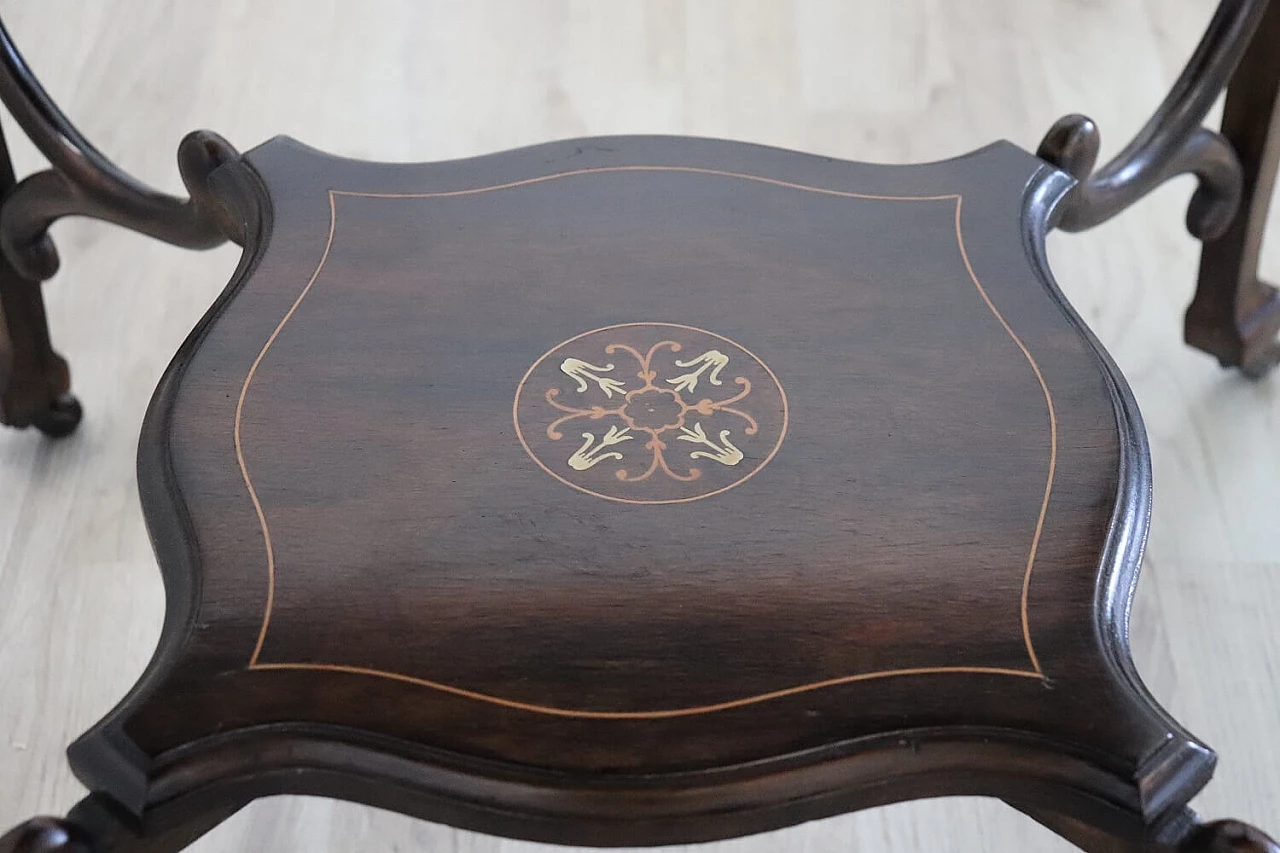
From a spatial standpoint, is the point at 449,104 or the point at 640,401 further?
the point at 449,104

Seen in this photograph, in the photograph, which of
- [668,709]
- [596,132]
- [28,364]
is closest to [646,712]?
[668,709]

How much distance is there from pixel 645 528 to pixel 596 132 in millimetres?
948

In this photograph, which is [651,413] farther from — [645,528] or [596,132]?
[596,132]

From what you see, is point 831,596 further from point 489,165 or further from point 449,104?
point 449,104

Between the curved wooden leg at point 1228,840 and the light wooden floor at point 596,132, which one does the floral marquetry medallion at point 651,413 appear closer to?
the curved wooden leg at point 1228,840

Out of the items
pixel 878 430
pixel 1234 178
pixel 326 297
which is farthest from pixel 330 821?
pixel 1234 178

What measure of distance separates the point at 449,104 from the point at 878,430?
0.99m

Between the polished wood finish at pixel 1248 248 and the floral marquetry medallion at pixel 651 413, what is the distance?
0.53 metres

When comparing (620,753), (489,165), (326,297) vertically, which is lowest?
(620,753)

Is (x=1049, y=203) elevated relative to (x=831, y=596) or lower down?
elevated

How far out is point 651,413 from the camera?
2.27 ft

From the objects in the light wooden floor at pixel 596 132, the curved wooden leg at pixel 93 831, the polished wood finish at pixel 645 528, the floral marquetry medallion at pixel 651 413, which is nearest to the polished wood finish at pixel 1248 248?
the light wooden floor at pixel 596 132

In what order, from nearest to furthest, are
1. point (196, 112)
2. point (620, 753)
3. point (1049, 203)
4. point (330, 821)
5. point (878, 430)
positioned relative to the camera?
point (620, 753), point (878, 430), point (1049, 203), point (330, 821), point (196, 112)

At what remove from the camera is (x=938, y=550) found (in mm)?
632
